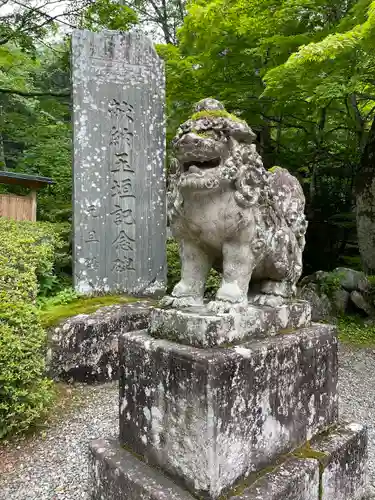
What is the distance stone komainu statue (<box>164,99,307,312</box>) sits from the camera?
184 centimetres

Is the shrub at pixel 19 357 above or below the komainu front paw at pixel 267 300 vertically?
below

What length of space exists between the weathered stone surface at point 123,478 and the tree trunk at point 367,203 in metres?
6.08

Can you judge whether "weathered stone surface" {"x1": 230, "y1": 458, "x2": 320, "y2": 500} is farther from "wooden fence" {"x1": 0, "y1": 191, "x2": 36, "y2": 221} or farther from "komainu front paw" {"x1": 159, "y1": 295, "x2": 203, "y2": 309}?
"wooden fence" {"x1": 0, "y1": 191, "x2": 36, "y2": 221}

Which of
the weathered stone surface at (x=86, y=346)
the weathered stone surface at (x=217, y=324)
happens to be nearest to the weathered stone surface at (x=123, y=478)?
the weathered stone surface at (x=217, y=324)

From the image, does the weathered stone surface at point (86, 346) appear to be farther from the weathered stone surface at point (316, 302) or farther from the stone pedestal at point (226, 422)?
the weathered stone surface at point (316, 302)

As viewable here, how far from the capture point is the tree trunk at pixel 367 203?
6.79m

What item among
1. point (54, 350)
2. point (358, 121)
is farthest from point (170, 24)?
point (54, 350)

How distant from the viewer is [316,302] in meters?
6.29

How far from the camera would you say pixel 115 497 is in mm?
1932

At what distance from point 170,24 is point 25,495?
14.5 metres

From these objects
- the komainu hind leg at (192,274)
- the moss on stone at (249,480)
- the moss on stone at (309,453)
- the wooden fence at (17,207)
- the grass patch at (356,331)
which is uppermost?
the wooden fence at (17,207)

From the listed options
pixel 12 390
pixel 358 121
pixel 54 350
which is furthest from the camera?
pixel 358 121

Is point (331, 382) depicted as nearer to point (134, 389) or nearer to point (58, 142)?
point (134, 389)

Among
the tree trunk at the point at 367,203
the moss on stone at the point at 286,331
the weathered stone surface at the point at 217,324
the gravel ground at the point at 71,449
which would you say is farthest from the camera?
the tree trunk at the point at 367,203
